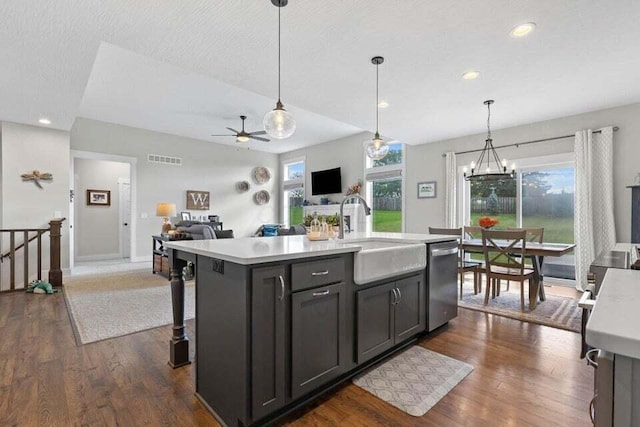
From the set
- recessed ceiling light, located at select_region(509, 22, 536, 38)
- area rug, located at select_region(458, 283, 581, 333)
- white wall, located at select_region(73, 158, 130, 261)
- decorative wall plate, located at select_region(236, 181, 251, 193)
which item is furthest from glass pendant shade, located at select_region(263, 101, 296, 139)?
white wall, located at select_region(73, 158, 130, 261)

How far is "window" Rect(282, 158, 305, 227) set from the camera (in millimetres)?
9227

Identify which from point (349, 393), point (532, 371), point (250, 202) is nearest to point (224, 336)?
point (349, 393)

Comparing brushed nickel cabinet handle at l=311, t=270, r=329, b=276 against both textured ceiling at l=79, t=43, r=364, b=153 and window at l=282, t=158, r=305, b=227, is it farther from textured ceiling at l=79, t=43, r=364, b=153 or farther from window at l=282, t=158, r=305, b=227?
window at l=282, t=158, r=305, b=227

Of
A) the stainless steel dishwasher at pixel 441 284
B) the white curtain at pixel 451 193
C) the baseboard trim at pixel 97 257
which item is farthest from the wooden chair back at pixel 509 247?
the baseboard trim at pixel 97 257

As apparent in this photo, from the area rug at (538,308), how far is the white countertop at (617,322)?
2829 mm

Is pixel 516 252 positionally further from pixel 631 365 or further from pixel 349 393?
pixel 631 365

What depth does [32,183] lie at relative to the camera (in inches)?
199

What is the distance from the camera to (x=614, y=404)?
574 mm

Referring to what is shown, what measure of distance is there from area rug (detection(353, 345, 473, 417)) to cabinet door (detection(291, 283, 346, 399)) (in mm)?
318

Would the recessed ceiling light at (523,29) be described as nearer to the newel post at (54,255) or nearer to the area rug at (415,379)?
the area rug at (415,379)

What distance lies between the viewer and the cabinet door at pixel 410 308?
2.44 m

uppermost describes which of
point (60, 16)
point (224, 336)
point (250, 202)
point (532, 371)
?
point (60, 16)

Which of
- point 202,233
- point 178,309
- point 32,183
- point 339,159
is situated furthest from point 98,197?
point 178,309

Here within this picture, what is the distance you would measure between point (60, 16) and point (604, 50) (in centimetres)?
463
